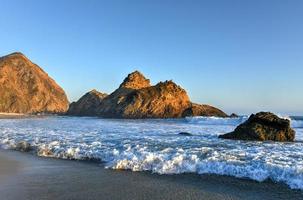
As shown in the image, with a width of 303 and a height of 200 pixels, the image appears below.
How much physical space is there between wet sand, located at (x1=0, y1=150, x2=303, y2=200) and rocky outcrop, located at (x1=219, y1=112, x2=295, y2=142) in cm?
1191

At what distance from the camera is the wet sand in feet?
30.8

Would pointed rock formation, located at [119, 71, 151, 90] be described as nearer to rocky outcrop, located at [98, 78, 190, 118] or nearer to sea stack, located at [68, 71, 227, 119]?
sea stack, located at [68, 71, 227, 119]

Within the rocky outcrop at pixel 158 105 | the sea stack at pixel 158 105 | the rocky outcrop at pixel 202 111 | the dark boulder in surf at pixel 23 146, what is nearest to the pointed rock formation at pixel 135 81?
the sea stack at pixel 158 105

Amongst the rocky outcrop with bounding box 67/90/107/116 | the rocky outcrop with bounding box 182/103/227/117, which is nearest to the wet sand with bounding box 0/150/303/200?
the rocky outcrop with bounding box 182/103/227/117

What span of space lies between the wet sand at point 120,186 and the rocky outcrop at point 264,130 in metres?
11.9

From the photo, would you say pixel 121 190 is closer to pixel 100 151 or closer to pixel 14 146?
pixel 100 151

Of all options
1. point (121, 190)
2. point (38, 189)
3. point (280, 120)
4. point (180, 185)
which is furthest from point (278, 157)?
point (280, 120)

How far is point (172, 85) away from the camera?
12200 cm

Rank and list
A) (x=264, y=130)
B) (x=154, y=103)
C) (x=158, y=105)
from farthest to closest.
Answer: (x=158, y=105) → (x=154, y=103) → (x=264, y=130)

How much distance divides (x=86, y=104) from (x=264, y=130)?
146294mm

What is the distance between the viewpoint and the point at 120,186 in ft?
34.3

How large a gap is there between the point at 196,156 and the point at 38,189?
5996 mm

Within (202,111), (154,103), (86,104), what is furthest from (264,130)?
(86,104)

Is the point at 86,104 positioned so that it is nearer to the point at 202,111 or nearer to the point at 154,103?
the point at 154,103
